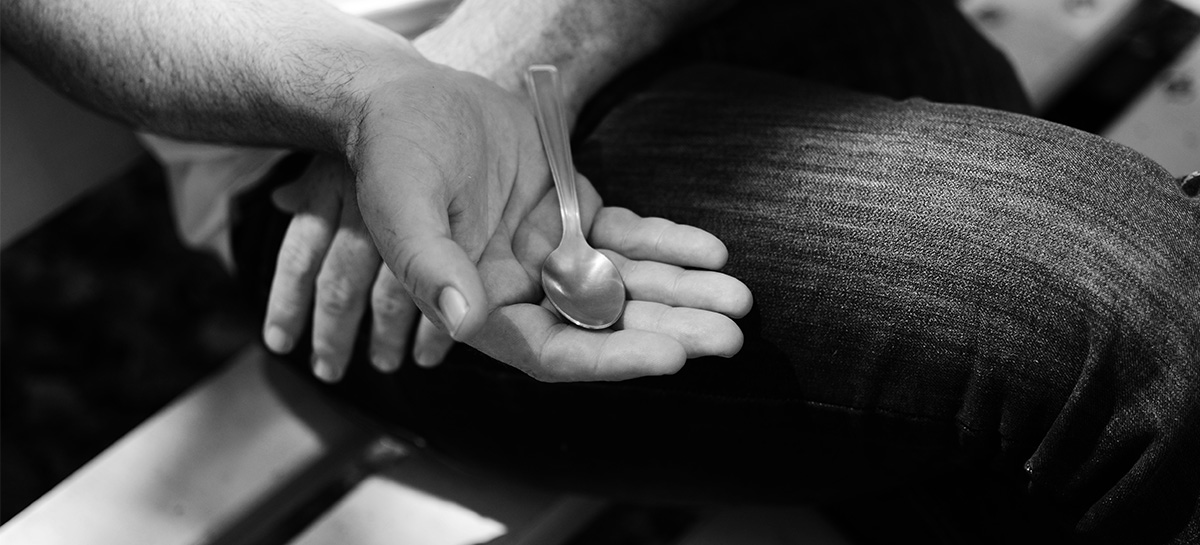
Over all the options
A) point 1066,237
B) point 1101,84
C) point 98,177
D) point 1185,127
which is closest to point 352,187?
point 98,177

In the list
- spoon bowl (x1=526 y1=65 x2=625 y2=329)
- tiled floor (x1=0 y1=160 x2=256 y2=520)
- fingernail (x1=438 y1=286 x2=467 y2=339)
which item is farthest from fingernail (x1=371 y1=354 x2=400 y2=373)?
tiled floor (x1=0 y1=160 x2=256 y2=520)

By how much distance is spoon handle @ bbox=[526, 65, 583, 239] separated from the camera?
2.58 ft

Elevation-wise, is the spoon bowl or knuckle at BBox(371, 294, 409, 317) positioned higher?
the spoon bowl

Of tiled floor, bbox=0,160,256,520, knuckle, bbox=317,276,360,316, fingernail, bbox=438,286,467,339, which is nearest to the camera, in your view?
fingernail, bbox=438,286,467,339

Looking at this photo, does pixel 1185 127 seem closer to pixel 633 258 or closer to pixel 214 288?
pixel 633 258

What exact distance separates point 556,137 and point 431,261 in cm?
26

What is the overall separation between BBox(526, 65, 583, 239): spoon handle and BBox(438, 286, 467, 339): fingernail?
20cm

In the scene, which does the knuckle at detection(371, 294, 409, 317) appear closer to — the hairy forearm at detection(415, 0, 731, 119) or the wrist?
the wrist

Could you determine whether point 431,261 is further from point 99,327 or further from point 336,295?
point 99,327

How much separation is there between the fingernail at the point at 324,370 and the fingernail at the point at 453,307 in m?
0.31

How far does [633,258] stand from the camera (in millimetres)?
780

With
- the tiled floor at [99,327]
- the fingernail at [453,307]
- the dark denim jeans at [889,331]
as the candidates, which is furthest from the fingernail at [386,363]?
the tiled floor at [99,327]

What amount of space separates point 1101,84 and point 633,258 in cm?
93

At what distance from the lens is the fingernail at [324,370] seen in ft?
2.84
